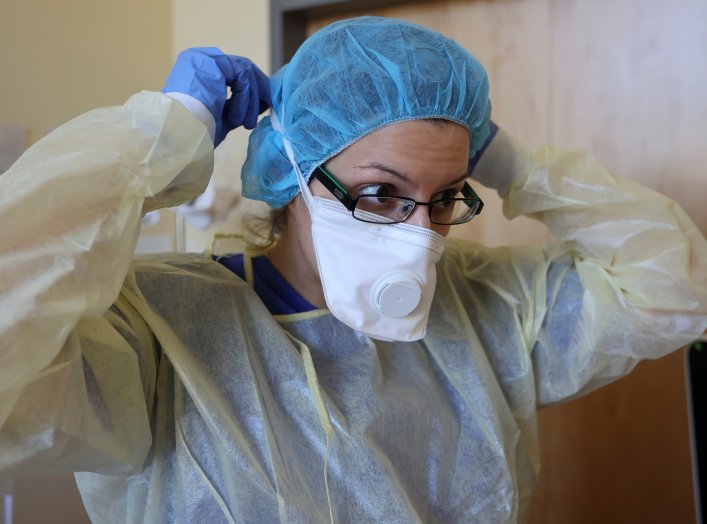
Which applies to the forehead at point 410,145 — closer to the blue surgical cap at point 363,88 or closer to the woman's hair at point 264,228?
the blue surgical cap at point 363,88

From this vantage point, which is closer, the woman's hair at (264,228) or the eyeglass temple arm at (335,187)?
the eyeglass temple arm at (335,187)

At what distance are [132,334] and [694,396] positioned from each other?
2.96 feet

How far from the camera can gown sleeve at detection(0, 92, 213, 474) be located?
2.12 ft

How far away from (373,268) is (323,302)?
169 mm

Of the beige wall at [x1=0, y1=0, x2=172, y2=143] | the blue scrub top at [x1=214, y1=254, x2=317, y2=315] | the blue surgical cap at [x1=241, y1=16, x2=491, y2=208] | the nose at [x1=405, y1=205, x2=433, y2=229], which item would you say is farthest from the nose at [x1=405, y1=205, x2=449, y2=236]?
the beige wall at [x1=0, y1=0, x2=172, y2=143]

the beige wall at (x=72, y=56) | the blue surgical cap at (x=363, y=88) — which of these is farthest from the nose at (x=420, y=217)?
the beige wall at (x=72, y=56)

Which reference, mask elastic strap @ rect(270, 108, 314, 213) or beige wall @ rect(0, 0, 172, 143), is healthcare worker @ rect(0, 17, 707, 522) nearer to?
mask elastic strap @ rect(270, 108, 314, 213)

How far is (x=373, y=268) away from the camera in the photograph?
917 millimetres

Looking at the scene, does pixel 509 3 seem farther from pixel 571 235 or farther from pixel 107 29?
pixel 107 29

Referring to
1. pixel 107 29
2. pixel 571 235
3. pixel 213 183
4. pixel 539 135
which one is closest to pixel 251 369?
pixel 571 235

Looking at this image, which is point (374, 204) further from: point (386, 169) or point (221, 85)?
point (221, 85)

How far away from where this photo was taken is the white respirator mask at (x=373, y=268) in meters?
0.92

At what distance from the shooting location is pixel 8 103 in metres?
1.49

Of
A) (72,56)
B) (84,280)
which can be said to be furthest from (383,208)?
(72,56)
